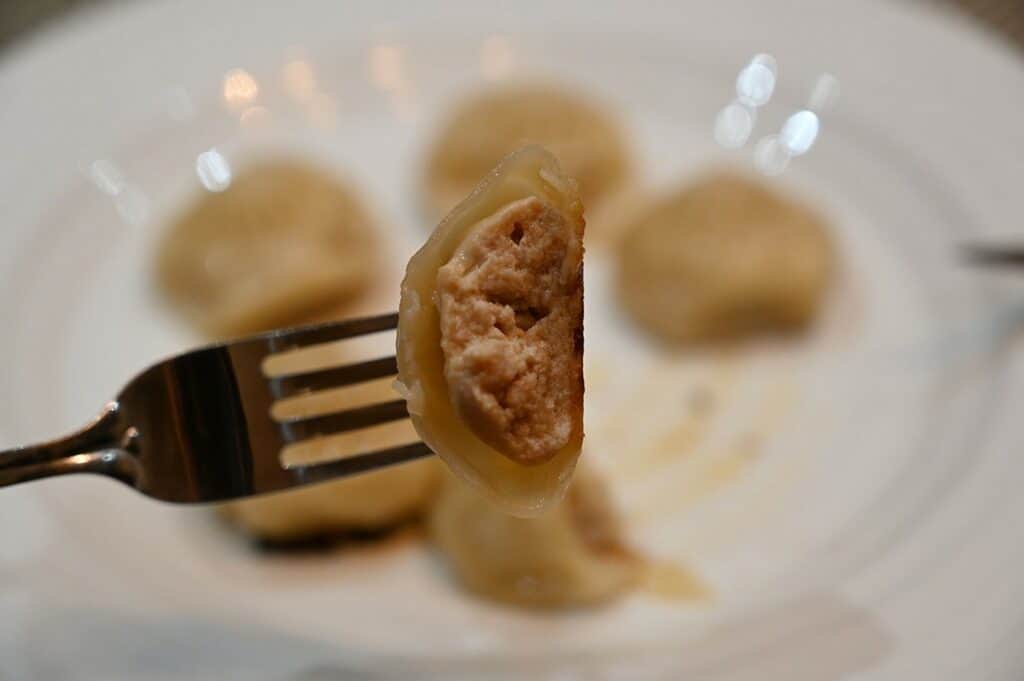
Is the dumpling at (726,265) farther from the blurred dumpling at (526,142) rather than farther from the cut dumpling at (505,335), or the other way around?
the cut dumpling at (505,335)

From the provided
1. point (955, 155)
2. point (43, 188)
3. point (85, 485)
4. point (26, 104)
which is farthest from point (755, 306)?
point (26, 104)

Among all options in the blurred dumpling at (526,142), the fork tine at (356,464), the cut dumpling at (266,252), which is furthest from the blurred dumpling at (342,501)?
the blurred dumpling at (526,142)

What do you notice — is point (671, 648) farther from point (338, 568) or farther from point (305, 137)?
point (305, 137)

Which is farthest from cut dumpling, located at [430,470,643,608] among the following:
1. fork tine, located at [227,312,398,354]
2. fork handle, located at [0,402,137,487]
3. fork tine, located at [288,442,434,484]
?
fork handle, located at [0,402,137,487]

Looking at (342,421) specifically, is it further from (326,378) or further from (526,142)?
(526,142)

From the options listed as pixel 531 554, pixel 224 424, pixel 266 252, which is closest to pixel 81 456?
pixel 224 424
